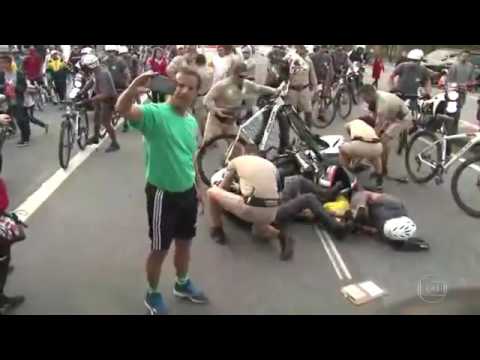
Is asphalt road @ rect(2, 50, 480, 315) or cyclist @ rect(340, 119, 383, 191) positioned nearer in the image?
asphalt road @ rect(2, 50, 480, 315)

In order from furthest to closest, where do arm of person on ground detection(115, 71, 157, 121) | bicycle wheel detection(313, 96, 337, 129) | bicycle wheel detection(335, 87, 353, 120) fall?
bicycle wheel detection(335, 87, 353, 120) < bicycle wheel detection(313, 96, 337, 129) < arm of person on ground detection(115, 71, 157, 121)

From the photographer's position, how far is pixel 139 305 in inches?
153

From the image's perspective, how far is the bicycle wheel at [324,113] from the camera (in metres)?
11.2

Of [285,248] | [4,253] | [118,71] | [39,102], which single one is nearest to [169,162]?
[4,253]

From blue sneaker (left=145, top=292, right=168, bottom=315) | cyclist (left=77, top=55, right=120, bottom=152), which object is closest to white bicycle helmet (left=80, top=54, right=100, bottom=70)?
cyclist (left=77, top=55, right=120, bottom=152)

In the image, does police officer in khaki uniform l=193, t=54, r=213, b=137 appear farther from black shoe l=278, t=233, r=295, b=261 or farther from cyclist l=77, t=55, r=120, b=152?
black shoe l=278, t=233, r=295, b=261

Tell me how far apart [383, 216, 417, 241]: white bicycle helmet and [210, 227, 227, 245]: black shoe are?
5.94ft

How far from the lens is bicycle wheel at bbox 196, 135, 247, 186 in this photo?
6.71 meters

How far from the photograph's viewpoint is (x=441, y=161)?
6.71 meters

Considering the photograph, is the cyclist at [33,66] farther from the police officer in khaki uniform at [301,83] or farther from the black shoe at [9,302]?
the black shoe at [9,302]

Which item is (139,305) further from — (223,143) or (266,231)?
(223,143)

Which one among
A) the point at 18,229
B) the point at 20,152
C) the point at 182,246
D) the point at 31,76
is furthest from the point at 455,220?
the point at 31,76

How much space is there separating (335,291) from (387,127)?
375 cm

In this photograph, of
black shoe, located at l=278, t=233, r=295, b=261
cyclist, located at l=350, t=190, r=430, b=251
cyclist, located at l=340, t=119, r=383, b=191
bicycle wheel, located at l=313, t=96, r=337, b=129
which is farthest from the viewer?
bicycle wheel, located at l=313, t=96, r=337, b=129
